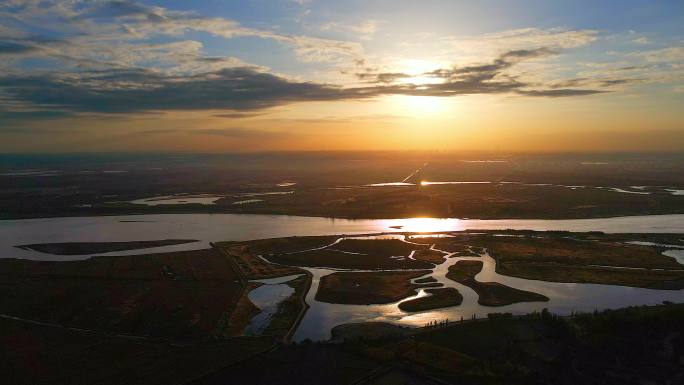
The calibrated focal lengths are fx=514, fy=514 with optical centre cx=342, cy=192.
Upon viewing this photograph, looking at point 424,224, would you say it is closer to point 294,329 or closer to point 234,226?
point 234,226

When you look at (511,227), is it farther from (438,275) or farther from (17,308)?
(17,308)

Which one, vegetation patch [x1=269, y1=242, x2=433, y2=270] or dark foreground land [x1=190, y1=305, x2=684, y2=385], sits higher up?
dark foreground land [x1=190, y1=305, x2=684, y2=385]

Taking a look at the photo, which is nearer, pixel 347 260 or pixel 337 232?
pixel 347 260

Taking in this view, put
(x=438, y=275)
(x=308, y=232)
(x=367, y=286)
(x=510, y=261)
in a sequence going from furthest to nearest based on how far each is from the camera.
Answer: (x=308, y=232) → (x=510, y=261) → (x=438, y=275) → (x=367, y=286)

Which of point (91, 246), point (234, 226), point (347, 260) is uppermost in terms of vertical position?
point (347, 260)

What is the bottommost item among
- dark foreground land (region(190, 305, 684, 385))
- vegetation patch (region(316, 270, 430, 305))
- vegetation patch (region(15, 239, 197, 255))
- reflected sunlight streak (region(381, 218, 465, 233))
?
vegetation patch (region(15, 239, 197, 255))

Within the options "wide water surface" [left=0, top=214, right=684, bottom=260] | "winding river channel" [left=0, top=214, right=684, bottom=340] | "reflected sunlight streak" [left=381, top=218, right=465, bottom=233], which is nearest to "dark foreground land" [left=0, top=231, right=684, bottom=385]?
"winding river channel" [left=0, top=214, right=684, bottom=340]

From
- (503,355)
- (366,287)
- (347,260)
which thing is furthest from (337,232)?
(503,355)

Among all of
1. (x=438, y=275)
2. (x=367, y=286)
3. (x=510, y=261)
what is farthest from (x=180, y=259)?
(x=510, y=261)

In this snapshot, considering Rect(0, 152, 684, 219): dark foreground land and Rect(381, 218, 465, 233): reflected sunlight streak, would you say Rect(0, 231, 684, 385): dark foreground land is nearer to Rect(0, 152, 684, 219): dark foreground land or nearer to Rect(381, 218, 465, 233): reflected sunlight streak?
Rect(381, 218, 465, 233): reflected sunlight streak
